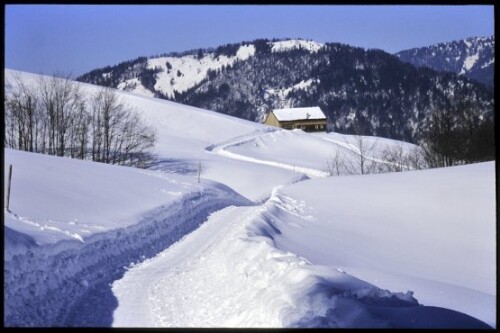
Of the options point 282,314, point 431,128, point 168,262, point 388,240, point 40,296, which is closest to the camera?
point 282,314

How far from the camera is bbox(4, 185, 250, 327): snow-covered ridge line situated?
732cm

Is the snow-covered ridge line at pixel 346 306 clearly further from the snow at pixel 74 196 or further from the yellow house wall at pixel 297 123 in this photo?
the yellow house wall at pixel 297 123

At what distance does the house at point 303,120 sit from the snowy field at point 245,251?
7248cm

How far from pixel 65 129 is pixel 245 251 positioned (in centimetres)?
3768

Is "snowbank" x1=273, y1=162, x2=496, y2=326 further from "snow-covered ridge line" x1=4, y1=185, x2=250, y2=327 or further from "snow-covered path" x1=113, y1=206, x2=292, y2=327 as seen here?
"snow-covered ridge line" x1=4, y1=185, x2=250, y2=327

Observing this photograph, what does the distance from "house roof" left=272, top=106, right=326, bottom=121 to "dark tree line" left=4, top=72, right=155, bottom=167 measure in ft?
181

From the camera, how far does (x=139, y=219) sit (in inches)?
625

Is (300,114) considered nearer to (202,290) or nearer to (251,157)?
(251,157)

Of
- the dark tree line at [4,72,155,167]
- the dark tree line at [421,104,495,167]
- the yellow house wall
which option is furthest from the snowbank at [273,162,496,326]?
the yellow house wall

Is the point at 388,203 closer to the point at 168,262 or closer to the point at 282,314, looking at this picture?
the point at 168,262

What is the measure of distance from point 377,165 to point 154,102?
3581 centimetres

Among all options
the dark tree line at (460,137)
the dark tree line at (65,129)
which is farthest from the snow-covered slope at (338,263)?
the dark tree line at (65,129)
